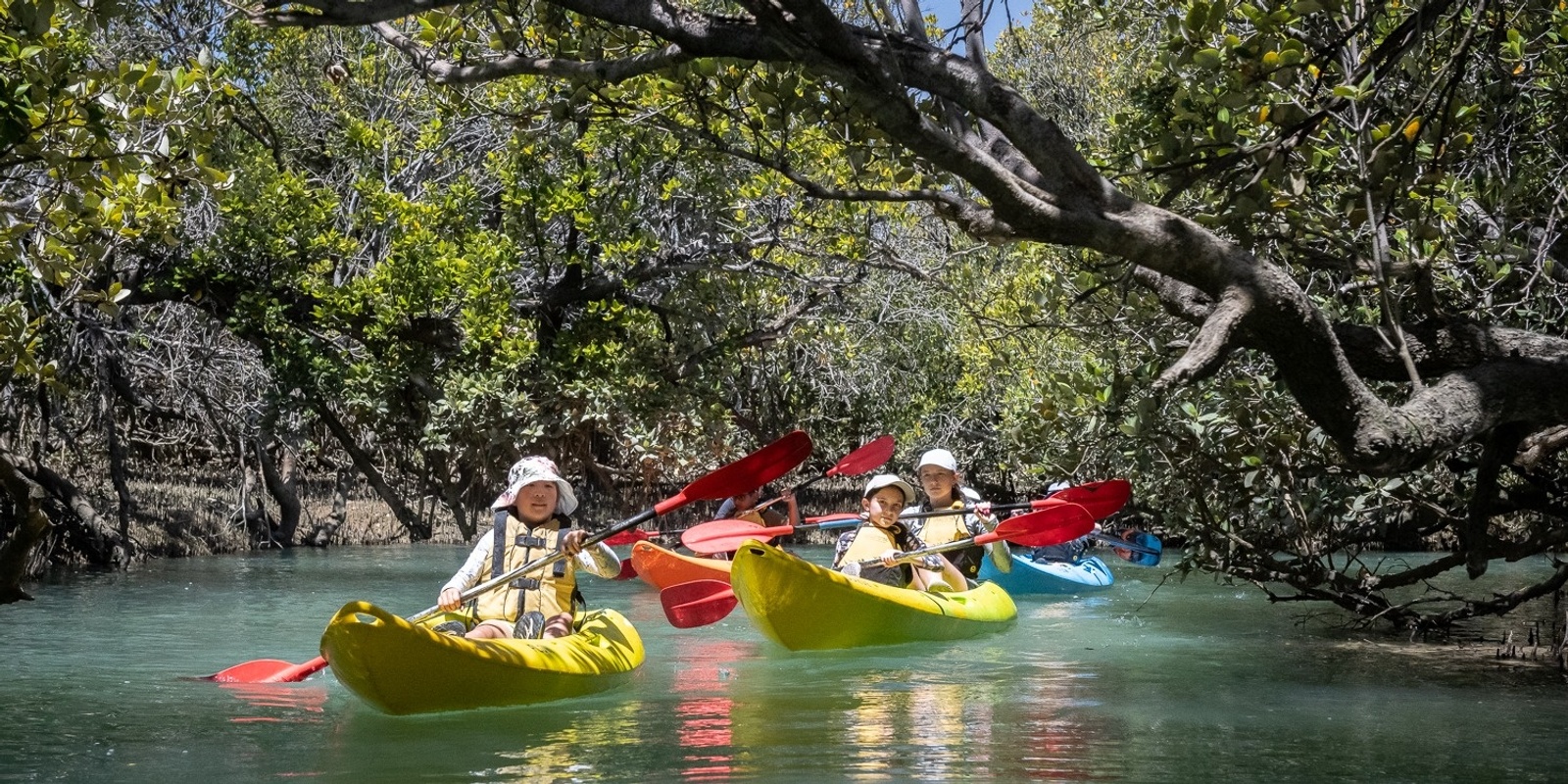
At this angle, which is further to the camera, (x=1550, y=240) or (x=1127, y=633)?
(x=1127, y=633)

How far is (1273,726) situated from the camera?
21.7 feet

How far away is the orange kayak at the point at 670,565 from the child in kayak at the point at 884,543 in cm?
202

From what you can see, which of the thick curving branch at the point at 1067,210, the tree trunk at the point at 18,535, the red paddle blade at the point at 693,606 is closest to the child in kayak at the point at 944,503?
the red paddle blade at the point at 693,606

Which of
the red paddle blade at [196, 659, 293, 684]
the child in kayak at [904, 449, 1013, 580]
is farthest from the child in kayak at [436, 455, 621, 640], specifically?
the child in kayak at [904, 449, 1013, 580]

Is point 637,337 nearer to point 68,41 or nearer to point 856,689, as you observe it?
point 68,41

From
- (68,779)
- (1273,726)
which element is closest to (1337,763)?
(1273,726)

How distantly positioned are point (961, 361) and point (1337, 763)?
629 inches

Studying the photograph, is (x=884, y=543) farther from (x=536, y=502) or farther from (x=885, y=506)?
(x=536, y=502)

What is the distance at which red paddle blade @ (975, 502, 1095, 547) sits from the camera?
1002 centimetres

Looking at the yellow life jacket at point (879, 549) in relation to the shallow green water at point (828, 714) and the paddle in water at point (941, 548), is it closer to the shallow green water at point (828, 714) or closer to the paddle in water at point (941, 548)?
the paddle in water at point (941, 548)

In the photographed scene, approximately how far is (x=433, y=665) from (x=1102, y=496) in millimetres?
4838

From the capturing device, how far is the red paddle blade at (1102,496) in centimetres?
984

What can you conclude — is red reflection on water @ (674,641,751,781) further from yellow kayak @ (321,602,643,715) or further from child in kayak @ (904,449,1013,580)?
child in kayak @ (904,449,1013,580)

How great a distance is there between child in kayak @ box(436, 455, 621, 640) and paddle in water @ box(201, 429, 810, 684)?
0.33ft
